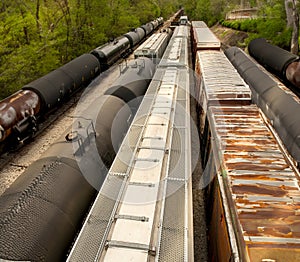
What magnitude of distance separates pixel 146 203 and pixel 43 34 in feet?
71.4

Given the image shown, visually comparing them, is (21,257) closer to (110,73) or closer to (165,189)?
(165,189)

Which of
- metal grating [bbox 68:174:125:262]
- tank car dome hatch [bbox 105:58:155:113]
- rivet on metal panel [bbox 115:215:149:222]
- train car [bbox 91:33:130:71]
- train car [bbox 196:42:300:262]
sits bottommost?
metal grating [bbox 68:174:125:262]

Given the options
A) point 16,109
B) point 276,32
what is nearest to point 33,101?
point 16,109

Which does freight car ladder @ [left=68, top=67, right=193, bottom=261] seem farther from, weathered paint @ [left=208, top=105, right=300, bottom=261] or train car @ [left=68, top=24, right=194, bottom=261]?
weathered paint @ [left=208, top=105, right=300, bottom=261]

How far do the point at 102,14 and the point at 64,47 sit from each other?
12.5 m

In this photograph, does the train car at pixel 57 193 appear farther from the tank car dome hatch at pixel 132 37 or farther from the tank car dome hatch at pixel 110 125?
the tank car dome hatch at pixel 132 37

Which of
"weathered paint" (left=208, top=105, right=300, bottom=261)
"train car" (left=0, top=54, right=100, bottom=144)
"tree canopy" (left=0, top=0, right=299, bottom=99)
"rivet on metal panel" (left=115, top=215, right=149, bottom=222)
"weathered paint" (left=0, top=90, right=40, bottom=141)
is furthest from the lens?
"tree canopy" (left=0, top=0, right=299, bottom=99)

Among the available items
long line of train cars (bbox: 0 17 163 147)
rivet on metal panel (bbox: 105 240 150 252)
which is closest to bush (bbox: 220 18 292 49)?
long line of train cars (bbox: 0 17 163 147)

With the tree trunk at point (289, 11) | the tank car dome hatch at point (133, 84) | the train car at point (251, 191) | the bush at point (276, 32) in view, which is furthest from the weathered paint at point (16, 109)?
the bush at point (276, 32)

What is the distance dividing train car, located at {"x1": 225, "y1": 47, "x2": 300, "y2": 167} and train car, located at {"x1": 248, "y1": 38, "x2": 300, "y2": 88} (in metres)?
2.34

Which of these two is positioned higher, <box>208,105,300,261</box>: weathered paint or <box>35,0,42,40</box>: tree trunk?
<box>35,0,42,40</box>: tree trunk

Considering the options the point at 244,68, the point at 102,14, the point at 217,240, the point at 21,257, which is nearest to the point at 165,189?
the point at 217,240

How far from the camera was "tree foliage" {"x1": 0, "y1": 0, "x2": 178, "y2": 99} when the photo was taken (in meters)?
18.4

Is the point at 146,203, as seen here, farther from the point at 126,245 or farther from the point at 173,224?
the point at 126,245
